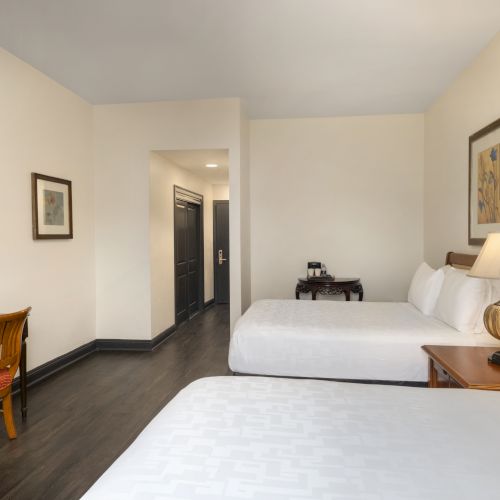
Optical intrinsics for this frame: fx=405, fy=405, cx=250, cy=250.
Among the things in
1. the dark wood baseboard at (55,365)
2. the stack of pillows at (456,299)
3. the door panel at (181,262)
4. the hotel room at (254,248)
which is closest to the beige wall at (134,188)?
the hotel room at (254,248)

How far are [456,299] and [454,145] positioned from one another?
194cm

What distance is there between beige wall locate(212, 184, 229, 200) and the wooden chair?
17.5 feet

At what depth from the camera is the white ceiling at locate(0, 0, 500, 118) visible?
8.84 ft

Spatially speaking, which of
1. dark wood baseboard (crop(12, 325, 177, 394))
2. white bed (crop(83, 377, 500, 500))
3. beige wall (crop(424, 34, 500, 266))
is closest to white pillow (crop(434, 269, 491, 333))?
beige wall (crop(424, 34, 500, 266))

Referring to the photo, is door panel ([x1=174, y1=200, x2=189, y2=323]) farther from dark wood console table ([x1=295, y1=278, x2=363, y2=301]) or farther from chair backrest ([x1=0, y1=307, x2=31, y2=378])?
chair backrest ([x1=0, y1=307, x2=31, y2=378])

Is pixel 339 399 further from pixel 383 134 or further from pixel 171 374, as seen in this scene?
pixel 383 134

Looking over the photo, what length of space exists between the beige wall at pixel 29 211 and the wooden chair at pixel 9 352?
0.81m

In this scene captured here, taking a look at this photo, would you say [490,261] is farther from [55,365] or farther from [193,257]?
[193,257]

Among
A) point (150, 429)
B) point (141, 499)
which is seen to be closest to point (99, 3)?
point (150, 429)

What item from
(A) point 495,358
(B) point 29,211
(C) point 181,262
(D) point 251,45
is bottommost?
(A) point 495,358

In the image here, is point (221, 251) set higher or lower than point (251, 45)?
lower

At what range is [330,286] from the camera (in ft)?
15.9

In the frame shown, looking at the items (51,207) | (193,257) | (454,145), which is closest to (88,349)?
(51,207)

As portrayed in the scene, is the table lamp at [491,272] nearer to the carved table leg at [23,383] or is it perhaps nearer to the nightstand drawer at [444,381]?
the nightstand drawer at [444,381]
